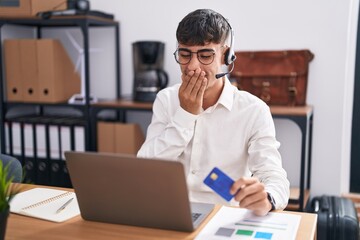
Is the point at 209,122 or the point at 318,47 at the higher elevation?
the point at 318,47

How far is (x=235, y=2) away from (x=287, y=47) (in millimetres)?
418

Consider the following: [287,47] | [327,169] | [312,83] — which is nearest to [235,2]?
[287,47]

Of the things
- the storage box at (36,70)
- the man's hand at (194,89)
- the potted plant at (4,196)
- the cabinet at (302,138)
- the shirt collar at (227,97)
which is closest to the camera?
the potted plant at (4,196)

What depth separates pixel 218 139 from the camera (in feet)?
4.99

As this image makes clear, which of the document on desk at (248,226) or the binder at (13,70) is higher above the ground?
the binder at (13,70)

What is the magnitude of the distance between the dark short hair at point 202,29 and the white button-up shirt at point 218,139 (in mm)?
201

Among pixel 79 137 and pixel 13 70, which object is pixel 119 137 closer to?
pixel 79 137

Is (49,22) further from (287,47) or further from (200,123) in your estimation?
(200,123)

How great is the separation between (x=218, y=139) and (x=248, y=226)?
519 mm

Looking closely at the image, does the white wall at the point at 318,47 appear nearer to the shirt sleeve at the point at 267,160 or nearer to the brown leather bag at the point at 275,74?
the brown leather bag at the point at 275,74

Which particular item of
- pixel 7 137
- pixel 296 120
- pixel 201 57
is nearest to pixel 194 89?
pixel 201 57

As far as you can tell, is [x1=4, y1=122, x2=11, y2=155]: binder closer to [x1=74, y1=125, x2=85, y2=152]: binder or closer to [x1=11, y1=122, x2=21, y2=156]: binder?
[x1=11, y1=122, x2=21, y2=156]: binder

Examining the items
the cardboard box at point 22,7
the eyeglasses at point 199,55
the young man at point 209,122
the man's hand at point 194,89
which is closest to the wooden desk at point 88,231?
the young man at point 209,122

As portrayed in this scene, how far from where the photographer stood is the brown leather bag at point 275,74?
102 inches
